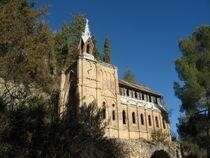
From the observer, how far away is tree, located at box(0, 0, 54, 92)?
14.7 m

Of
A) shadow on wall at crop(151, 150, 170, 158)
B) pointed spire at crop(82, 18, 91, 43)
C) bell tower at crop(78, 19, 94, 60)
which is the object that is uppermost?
pointed spire at crop(82, 18, 91, 43)

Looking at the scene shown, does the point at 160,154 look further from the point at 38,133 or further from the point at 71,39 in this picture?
the point at 71,39

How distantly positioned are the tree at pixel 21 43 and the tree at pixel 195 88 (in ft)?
56.9

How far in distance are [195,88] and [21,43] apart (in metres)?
19.5

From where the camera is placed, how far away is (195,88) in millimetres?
30375

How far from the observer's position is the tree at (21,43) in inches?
580

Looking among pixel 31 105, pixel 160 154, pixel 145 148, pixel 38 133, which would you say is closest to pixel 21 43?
pixel 31 105

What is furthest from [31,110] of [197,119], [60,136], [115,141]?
[197,119]

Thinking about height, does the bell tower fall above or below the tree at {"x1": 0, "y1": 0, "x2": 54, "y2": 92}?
above

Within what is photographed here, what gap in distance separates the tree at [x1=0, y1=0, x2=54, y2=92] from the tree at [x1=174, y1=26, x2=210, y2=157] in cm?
1736

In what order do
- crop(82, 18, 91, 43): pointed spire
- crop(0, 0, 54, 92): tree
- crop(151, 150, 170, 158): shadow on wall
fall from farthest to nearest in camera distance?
crop(82, 18, 91, 43): pointed spire < crop(151, 150, 170, 158): shadow on wall < crop(0, 0, 54, 92): tree

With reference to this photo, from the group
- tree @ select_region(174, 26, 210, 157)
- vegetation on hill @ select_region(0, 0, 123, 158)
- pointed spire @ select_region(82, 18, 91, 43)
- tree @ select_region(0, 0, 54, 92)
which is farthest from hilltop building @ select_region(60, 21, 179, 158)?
tree @ select_region(0, 0, 54, 92)

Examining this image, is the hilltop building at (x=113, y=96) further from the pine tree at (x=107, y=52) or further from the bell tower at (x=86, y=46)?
the pine tree at (x=107, y=52)

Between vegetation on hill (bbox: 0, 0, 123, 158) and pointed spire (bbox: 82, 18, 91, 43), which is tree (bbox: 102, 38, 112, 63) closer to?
pointed spire (bbox: 82, 18, 91, 43)
